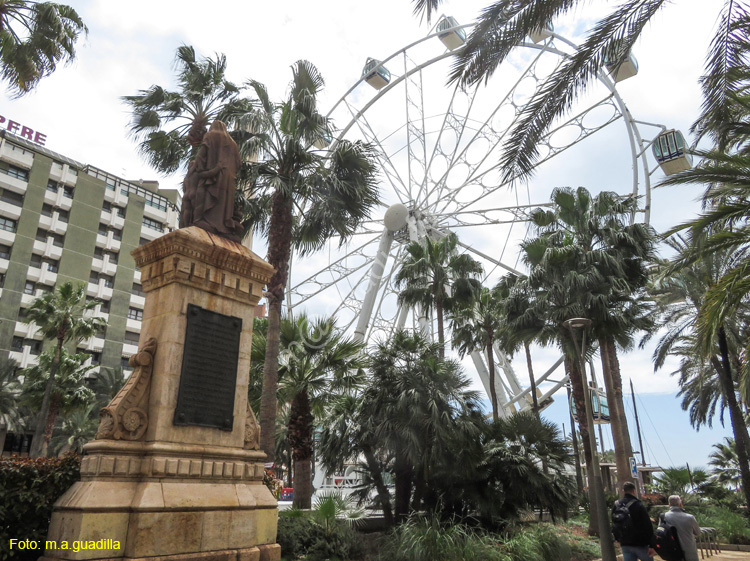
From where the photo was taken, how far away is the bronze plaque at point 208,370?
6695mm

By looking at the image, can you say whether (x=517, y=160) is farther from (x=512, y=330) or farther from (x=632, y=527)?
(x=512, y=330)

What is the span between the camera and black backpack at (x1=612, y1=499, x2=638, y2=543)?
735cm

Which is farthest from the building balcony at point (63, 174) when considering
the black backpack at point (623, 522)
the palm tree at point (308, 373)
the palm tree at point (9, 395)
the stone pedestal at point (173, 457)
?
the black backpack at point (623, 522)

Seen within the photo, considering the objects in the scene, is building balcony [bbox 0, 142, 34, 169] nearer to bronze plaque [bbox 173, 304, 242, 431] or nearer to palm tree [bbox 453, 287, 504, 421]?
palm tree [bbox 453, 287, 504, 421]

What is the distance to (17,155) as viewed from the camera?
161 ft

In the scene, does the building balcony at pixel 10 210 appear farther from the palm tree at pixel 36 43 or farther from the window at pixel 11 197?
the palm tree at pixel 36 43

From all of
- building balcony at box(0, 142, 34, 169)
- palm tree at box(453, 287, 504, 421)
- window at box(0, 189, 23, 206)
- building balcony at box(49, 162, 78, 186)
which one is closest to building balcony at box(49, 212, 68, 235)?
window at box(0, 189, 23, 206)

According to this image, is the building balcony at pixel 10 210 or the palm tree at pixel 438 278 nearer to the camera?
the palm tree at pixel 438 278

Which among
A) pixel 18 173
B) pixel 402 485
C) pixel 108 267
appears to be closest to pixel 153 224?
pixel 108 267

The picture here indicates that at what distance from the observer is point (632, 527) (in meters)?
7.34

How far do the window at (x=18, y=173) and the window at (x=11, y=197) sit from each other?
1.54m

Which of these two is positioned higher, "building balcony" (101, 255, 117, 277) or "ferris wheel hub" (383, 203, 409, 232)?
"building balcony" (101, 255, 117, 277)

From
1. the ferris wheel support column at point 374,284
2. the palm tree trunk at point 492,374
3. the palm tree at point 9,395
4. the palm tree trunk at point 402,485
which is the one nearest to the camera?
the palm tree trunk at point 402,485

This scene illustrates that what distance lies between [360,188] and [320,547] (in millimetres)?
8590
